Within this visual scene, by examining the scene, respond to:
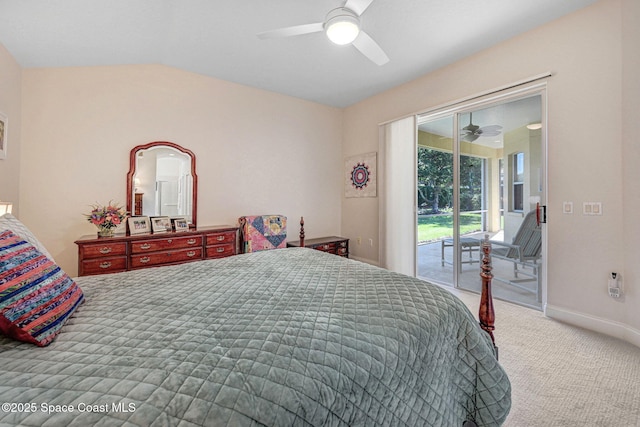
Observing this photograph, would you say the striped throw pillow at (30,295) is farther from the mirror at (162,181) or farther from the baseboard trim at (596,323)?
the baseboard trim at (596,323)

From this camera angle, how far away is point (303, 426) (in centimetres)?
70

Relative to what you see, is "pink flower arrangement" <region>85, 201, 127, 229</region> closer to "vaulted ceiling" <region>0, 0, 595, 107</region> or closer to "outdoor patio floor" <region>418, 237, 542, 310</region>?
"vaulted ceiling" <region>0, 0, 595, 107</region>

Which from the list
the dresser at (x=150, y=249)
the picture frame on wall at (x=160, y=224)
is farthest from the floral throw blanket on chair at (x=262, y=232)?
the picture frame on wall at (x=160, y=224)

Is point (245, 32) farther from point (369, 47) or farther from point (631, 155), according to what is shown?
point (631, 155)

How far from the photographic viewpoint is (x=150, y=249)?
2.90 meters

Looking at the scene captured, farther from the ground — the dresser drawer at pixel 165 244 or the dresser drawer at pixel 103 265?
the dresser drawer at pixel 165 244

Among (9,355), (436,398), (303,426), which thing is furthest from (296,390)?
(9,355)

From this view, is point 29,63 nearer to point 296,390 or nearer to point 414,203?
point 296,390

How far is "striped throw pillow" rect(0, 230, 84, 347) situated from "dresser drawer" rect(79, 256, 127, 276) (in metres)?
1.78

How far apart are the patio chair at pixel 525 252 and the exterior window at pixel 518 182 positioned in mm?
166

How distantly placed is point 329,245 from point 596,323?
302 centimetres

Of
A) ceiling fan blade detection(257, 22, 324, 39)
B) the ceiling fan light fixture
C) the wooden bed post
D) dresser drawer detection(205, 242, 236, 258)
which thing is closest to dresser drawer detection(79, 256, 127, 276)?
dresser drawer detection(205, 242, 236, 258)

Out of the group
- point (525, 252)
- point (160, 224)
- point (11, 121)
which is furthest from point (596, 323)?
point (11, 121)

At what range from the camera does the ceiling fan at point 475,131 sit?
327 centimetres
